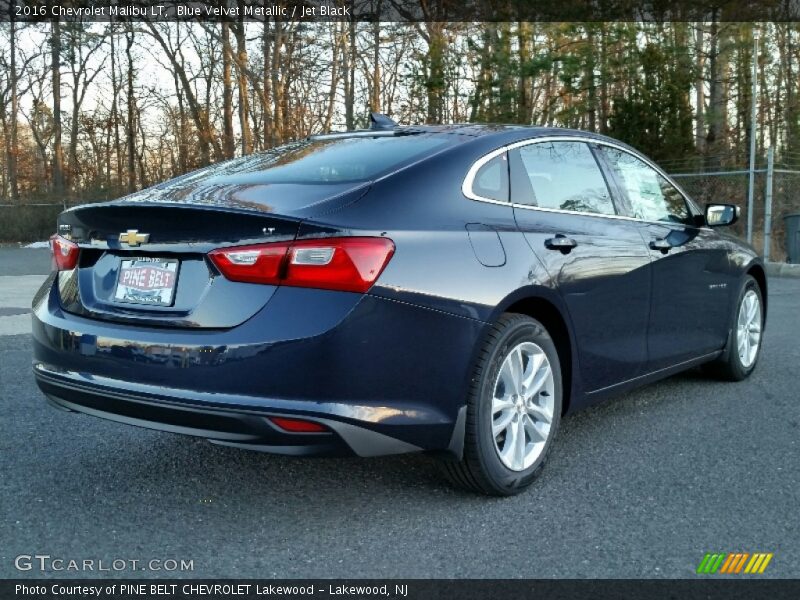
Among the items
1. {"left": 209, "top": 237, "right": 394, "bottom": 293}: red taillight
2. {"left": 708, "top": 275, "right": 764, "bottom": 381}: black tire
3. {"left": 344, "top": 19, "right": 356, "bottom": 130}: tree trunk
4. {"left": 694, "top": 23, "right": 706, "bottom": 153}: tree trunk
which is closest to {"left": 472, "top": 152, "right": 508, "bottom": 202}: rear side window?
{"left": 209, "top": 237, "right": 394, "bottom": 293}: red taillight

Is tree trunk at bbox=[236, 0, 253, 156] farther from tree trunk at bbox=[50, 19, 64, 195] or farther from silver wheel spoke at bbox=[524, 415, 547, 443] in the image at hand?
silver wheel spoke at bbox=[524, 415, 547, 443]

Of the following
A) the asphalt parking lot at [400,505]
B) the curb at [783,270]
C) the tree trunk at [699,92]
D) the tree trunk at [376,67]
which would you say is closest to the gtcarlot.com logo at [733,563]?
the asphalt parking lot at [400,505]

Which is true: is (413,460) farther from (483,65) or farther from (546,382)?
(483,65)

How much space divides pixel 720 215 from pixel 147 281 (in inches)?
141

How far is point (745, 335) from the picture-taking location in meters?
5.82

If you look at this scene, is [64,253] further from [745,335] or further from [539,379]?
[745,335]

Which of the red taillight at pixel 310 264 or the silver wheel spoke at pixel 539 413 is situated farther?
the silver wheel spoke at pixel 539 413

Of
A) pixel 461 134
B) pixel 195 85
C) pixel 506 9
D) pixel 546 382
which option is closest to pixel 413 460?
pixel 546 382

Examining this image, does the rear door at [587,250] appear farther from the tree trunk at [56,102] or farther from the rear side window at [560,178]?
the tree trunk at [56,102]

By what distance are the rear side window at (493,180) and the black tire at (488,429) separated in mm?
511

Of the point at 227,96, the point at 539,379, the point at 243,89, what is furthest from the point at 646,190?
the point at 227,96

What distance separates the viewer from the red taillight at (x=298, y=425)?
2.88m

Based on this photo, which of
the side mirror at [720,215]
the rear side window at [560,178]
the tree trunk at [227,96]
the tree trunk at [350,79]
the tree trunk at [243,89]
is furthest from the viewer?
the tree trunk at [227,96]

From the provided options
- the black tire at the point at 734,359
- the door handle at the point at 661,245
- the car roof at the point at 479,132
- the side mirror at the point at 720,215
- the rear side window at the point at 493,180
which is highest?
the car roof at the point at 479,132
